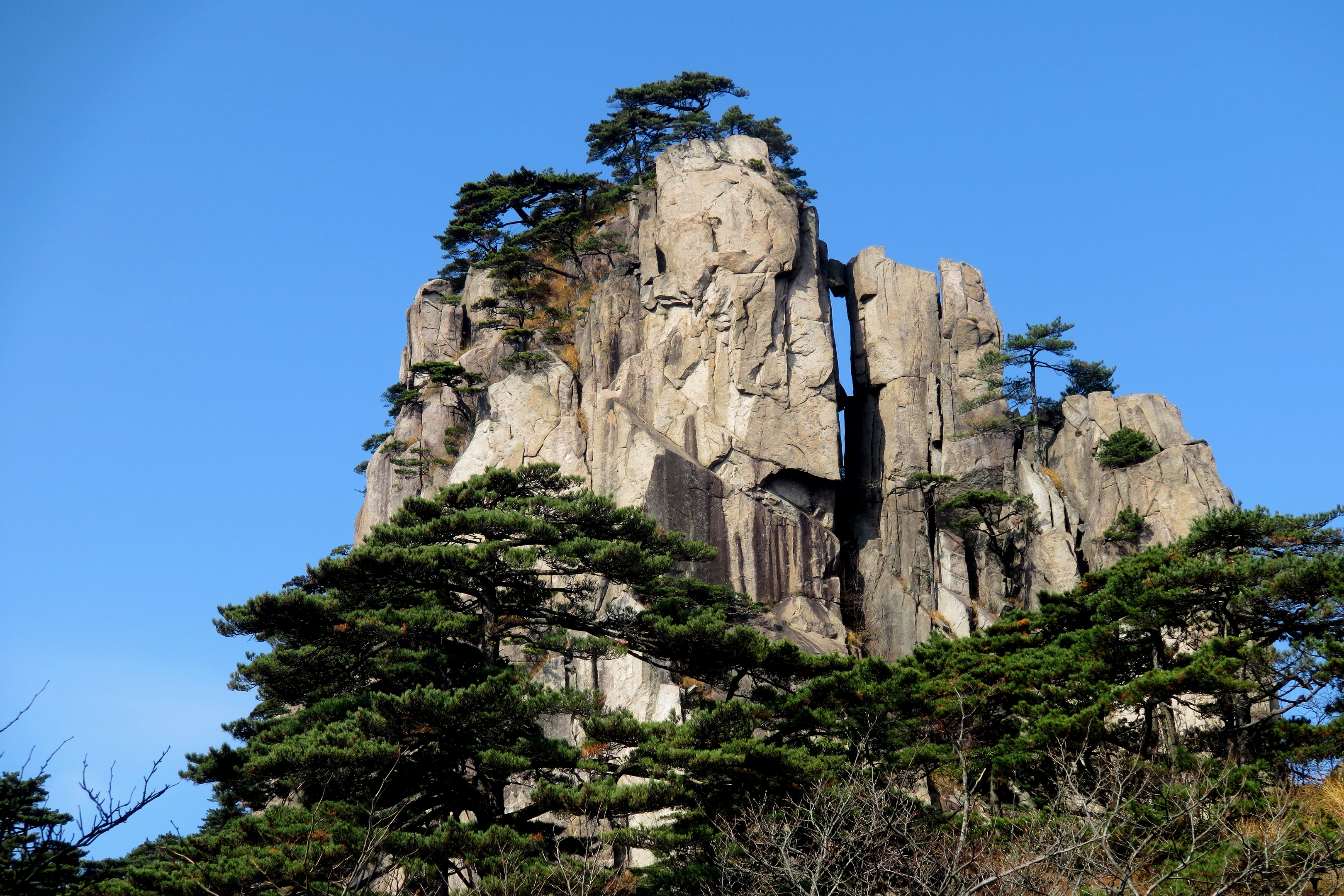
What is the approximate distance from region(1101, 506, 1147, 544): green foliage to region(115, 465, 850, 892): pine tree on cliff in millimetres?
20098

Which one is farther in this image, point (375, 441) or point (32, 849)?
point (375, 441)

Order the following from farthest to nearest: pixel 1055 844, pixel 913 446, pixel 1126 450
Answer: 1. pixel 913 446
2. pixel 1126 450
3. pixel 1055 844

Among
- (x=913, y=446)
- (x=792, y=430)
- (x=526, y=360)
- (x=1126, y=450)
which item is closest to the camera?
(x=1126, y=450)

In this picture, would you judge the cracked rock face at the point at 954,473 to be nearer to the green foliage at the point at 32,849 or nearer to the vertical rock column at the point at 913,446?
the vertical rock column at the point at 913,446

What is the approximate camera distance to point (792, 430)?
39656 mm

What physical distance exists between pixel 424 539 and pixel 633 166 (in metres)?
32.3

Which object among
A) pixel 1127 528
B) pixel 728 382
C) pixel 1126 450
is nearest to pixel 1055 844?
pixel 1127 528

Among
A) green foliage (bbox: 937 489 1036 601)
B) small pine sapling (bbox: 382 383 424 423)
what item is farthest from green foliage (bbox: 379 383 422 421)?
green foliage (bbox: 937 489 1036 601)

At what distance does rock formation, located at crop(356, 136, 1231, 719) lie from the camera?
37.4m

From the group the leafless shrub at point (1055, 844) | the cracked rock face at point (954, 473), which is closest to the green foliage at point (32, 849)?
the leafless shrub at point (1055, 844)

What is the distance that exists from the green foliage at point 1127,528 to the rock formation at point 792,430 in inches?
18.5

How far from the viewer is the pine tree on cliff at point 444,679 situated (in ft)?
51.9

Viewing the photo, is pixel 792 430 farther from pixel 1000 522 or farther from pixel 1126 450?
pixel 1126 450

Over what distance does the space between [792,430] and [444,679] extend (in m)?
22.9
